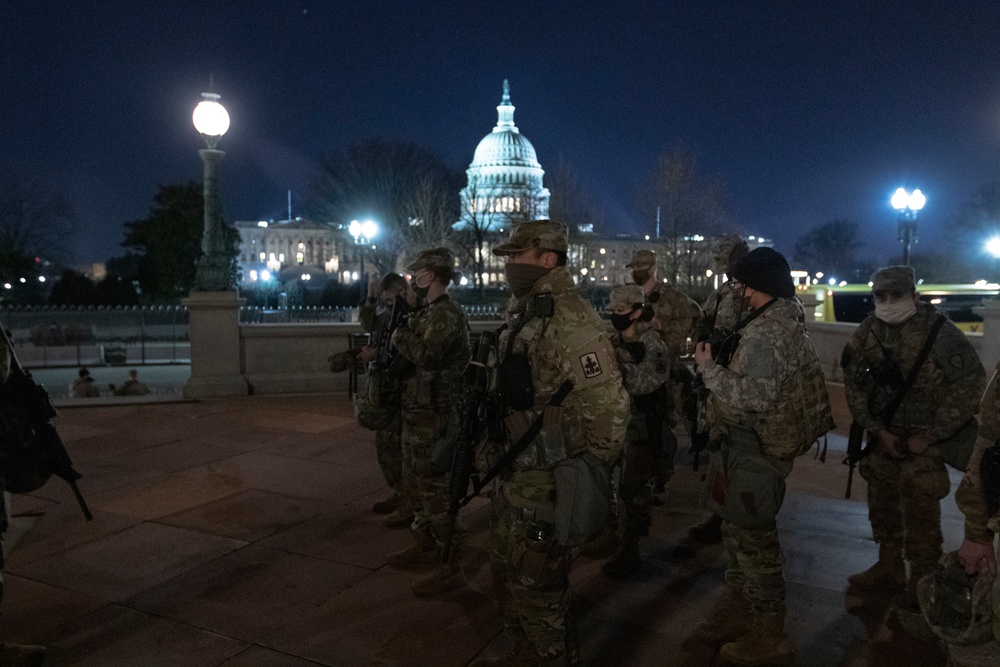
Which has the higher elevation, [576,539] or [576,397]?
[576,397]

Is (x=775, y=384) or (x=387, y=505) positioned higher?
(x=775, y=384)

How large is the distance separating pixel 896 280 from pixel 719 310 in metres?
1.57

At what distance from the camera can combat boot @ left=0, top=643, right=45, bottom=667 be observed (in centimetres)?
337

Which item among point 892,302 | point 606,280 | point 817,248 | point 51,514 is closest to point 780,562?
point 892,302

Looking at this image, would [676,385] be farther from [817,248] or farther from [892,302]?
[817,248]

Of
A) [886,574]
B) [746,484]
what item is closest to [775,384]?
[746,484]

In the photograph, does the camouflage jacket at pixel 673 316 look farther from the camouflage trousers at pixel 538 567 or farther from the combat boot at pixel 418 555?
the camouflage trousers at pixel 538 567

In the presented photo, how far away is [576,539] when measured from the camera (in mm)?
3004

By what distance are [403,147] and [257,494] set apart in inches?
2094

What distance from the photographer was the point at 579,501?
3.02m

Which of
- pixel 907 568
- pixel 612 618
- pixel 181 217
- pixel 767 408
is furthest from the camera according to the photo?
pixel 181 217

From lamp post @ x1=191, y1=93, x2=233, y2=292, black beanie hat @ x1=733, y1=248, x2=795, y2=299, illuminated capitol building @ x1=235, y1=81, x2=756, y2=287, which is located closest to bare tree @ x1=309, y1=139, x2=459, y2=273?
illuminated capitol building @ x1=235, y1=81, x2=756, y2=287

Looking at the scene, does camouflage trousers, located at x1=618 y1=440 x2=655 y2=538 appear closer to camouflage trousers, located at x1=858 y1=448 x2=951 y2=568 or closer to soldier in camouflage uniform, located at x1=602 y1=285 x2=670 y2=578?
soldier in camouflage uniform, located at x1=602 y1=285 x2=670 y2=578

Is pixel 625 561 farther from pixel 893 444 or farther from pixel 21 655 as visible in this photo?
pixel 21 655
